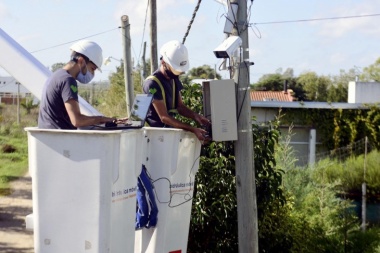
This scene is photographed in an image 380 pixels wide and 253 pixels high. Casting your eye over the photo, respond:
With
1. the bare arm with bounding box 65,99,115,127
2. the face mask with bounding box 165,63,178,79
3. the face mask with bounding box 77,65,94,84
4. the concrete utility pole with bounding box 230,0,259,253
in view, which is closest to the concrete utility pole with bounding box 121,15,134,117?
the concrete utility pole with bounding box 230,0,259,253

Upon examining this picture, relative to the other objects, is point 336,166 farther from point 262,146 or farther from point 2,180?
point 262,146

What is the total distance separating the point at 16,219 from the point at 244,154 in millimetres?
6077

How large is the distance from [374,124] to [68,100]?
22925 mm

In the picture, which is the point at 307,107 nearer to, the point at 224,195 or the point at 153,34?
the point at 153,34

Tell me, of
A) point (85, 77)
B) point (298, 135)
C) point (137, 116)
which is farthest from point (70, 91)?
point (298, 135)

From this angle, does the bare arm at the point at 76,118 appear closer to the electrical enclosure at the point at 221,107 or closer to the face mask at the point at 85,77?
the face mask at the point at 85,77

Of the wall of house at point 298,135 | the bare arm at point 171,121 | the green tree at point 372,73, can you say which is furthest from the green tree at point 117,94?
the bare arm at point 171,121

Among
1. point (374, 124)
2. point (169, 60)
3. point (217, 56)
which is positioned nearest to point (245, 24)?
point (217, 56)

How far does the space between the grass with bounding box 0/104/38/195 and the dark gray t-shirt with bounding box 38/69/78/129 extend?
33.2 feet

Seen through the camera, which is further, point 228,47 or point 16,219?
point 16,219

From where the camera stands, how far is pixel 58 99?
630 cm

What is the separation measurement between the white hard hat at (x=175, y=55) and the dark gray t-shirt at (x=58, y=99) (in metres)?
1.27

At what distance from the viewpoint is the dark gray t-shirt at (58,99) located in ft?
20.4

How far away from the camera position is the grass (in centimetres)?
1819
